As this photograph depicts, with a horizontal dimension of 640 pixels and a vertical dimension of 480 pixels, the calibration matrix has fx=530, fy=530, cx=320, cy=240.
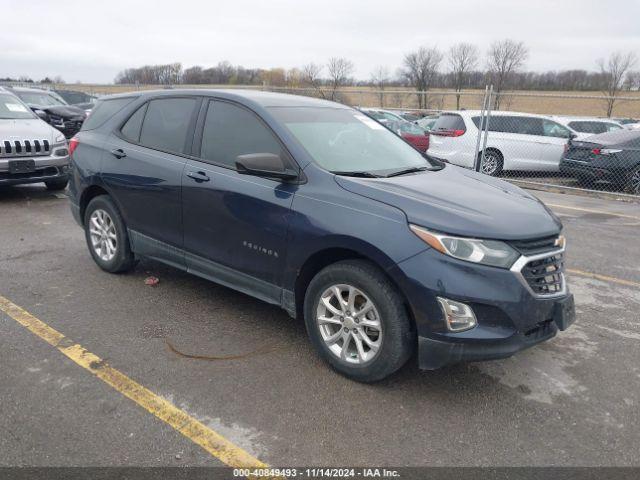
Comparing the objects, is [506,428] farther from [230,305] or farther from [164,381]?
[230,305]

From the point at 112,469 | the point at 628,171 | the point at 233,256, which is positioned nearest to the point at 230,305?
the point at 233,256

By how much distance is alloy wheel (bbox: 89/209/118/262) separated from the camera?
4.95m

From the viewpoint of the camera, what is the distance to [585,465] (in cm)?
261

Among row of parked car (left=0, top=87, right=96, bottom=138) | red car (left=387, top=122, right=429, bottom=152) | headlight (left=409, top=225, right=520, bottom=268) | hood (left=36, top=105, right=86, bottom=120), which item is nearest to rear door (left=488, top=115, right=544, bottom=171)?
red car (left=387, top=122, right=429, bottom=152)

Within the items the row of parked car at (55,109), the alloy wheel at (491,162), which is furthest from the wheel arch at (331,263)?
the row of parked car at (55,109)

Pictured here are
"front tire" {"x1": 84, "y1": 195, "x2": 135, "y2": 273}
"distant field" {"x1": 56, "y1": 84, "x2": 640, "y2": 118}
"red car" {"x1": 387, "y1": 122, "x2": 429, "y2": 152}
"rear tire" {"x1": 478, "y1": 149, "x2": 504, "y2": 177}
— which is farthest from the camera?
"distant field" {"x1": 56, "y1": 84, "x2": 640, "y2": 118}

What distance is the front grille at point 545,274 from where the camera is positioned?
2.98 m

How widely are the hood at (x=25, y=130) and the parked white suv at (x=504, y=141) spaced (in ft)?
28.2

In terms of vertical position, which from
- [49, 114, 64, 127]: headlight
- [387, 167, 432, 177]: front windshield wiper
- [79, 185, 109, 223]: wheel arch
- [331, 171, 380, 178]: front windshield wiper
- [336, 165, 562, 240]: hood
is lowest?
[49, 114, 64, 127]: headlight

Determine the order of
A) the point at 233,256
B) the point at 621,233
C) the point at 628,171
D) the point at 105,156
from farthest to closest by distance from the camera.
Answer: the point at 628,171 < the point at 621,233 < the point at 105,156 < the point at 233,256

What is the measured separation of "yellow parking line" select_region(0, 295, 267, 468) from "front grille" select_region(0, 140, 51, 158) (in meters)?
4.70

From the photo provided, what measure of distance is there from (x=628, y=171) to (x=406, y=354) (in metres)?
10.0

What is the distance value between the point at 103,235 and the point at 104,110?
123 cm

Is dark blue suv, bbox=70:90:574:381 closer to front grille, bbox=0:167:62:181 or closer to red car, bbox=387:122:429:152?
front grille, bbox=0:167:62:181
